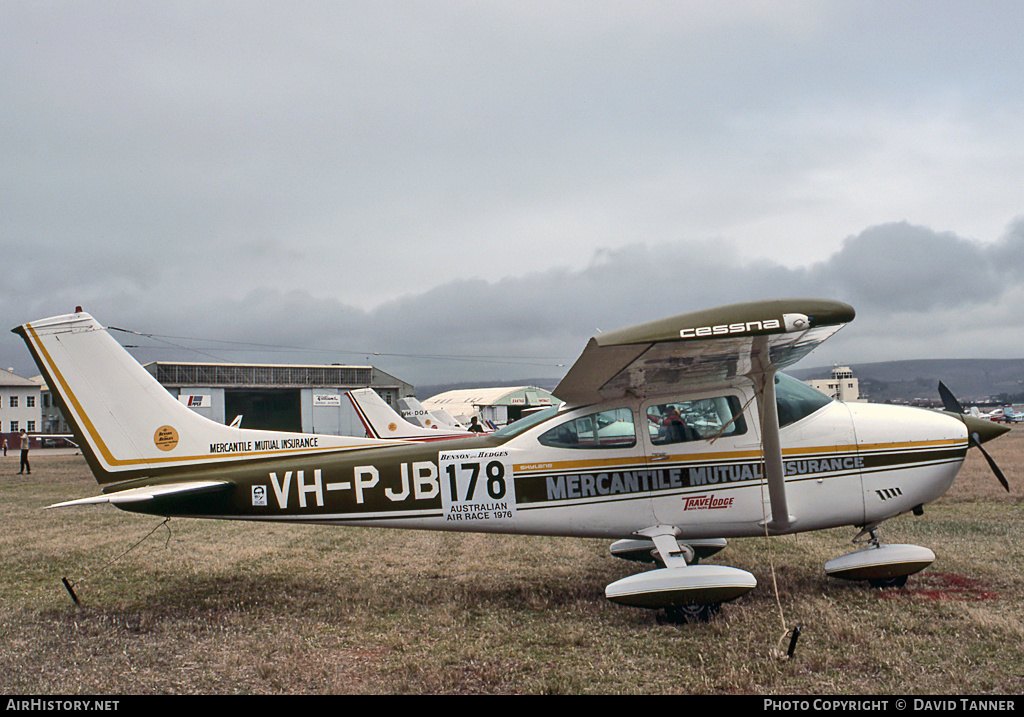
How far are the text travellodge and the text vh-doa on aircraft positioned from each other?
1 centimetres

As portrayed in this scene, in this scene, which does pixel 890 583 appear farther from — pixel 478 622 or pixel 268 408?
pixel 268 408

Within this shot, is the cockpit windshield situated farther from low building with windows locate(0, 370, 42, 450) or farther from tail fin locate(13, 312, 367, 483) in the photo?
low building with windows locate(0, 370, 42, 450)

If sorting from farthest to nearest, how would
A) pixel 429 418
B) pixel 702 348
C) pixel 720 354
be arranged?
pixel 429 418 < pixel 720 354 < pixel 702 348

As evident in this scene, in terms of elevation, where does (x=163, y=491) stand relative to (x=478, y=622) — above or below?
above

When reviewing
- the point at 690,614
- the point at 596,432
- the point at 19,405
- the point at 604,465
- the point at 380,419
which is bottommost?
the point at 690,614

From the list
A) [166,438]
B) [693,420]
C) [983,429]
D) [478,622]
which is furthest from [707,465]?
[166,438]

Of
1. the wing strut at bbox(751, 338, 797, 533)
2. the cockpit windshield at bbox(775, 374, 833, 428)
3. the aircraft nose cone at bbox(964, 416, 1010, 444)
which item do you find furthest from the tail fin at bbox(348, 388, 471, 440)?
the aircraft nose cone at bbox(964, 416, 1010, 444)

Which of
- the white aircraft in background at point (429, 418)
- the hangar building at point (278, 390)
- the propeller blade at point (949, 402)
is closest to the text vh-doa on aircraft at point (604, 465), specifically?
the propeller blade at point (949, 402)

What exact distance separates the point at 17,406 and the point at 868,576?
85709mm

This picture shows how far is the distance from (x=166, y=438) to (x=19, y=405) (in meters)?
81.1

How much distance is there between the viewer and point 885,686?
4.16 meters

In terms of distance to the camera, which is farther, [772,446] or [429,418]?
[429,418]

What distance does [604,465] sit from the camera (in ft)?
20.9
